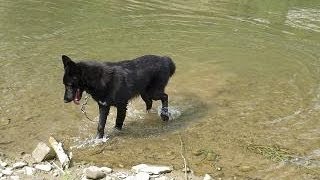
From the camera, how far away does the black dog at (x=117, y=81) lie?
8.39 meters

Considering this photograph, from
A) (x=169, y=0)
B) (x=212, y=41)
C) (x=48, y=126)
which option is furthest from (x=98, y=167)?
(x=169, y=0)

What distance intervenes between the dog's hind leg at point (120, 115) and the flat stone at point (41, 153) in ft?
4.67

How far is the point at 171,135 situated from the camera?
9312 mm

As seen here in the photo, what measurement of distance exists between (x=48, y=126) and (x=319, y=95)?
5.48 m

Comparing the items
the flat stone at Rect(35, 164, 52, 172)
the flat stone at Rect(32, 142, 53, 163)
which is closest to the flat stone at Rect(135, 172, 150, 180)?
the flat stone at Rect(35, 164, 52, 172)

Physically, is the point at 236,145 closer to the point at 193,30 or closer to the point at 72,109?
the point at 72,109

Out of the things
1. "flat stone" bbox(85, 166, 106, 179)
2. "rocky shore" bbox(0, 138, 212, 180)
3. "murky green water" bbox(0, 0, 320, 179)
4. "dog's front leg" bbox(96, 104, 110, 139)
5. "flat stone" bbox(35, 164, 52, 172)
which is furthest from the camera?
"dog's front leg" bbox(96, 104, 110, 139)

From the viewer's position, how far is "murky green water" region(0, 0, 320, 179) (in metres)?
8.68

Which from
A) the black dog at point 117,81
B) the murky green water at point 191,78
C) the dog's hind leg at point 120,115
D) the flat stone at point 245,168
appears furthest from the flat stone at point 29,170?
the flat stone at point 245,168

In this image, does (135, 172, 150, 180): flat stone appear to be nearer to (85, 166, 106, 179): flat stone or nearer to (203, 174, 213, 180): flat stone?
(85, 166, 106, 179): flat stone

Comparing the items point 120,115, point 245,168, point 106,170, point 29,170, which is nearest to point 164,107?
point 120,115

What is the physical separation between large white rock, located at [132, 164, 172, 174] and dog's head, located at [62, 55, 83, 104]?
149cm

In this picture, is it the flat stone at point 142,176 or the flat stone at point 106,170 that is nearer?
the flat stone at point 142,176

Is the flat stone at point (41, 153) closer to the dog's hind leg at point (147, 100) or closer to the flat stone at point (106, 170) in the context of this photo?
the flat stone at point (106, 170)
